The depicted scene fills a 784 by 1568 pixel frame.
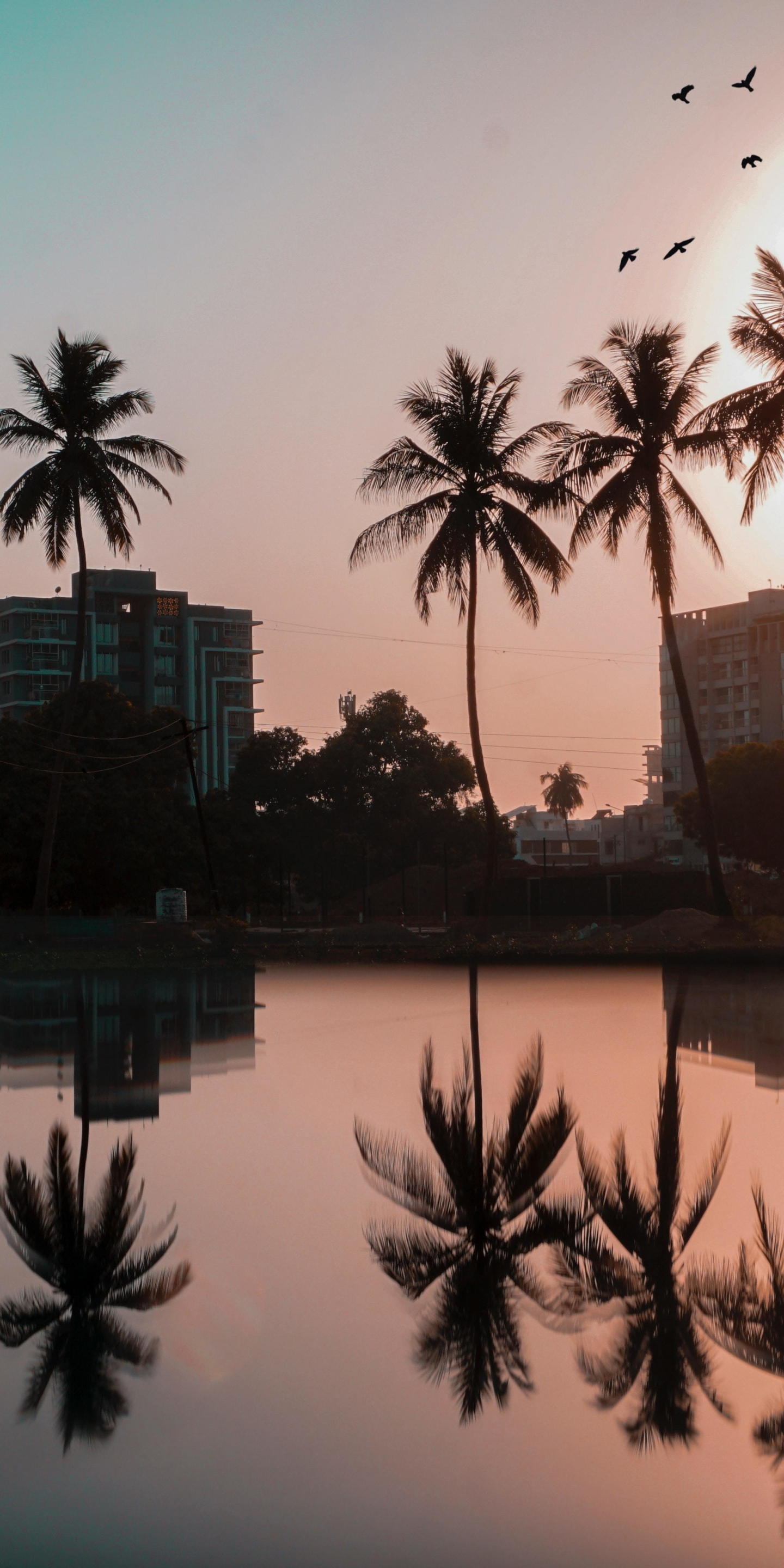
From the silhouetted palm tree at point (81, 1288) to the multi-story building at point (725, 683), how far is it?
117m

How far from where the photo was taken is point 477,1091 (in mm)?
11289

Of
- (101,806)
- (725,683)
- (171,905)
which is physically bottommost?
(171,905)

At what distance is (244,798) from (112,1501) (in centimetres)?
6855

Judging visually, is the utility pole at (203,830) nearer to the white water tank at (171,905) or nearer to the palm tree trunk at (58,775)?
the white water tank at (171,905)

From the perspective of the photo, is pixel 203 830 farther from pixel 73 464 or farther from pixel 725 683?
pixel 725 683

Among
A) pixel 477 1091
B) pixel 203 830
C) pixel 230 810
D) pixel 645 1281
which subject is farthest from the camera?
pixel 230 810

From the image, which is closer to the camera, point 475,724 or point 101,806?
point 475,724

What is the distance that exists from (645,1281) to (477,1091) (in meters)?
5.42

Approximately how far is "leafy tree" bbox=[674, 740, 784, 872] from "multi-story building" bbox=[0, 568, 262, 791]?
5063 cm

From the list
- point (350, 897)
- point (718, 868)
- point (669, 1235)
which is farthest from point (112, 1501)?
point (350, 897)

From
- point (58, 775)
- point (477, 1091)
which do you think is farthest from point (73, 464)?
point (477, 1091)

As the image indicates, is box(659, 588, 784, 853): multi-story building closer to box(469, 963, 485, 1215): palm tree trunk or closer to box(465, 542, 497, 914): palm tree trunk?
box(465, 542, 497, 914): palm tree trunk

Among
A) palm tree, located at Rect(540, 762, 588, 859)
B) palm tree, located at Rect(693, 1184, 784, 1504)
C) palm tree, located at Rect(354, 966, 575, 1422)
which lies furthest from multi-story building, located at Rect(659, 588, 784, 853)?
palm tree, located at Rect(693, 1184, 784, 1504)

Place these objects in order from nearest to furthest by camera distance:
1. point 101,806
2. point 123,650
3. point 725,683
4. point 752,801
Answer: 1. point 101,806
2. point 752,801
3. point 123,650
4. point 725,683
